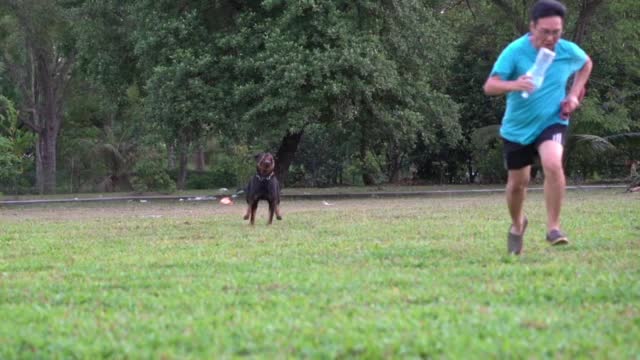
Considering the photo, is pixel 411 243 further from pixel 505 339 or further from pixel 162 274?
pixel 505 339

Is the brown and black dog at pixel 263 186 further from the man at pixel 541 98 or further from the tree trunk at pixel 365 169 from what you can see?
the tree trunk at pixel 365 169

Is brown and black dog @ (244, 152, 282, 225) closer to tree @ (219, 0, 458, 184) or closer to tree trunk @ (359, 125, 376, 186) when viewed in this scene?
tree @ (219, 0, 458, 184)

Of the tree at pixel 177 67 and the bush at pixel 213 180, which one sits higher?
the tree at pixel 177 67

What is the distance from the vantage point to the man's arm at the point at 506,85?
230 inches

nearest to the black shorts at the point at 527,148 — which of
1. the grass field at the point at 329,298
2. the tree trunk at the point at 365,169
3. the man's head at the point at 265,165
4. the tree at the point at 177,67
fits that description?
the grass field at the point at 329,298

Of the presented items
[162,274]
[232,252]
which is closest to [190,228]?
[232,252]

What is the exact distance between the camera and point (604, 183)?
27500 mm

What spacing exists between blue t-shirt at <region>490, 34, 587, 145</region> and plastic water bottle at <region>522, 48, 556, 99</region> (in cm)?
14

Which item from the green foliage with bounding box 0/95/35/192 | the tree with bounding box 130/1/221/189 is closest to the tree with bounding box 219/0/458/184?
the tree with bounding box 130/1/221/189

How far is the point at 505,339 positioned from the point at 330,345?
2.42 ft

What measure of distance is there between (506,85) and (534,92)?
0.24 meters

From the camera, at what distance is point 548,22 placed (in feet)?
19.3

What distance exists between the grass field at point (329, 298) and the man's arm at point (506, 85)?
1227 millimetres

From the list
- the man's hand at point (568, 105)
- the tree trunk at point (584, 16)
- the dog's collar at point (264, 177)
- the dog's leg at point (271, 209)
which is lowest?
the dog's leg at point (271, 209)
